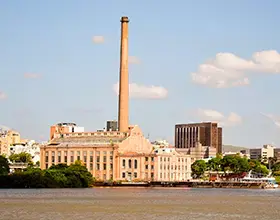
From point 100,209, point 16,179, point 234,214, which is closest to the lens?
point 234,214

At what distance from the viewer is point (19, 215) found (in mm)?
94125

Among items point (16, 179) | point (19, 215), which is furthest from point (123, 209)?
point (16, 179)

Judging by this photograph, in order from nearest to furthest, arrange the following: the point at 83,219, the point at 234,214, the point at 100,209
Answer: the point at 83,219
the point at 234,214
the point at 100,209

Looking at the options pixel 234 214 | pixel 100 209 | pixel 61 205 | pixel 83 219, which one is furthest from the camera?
pixel 61 205

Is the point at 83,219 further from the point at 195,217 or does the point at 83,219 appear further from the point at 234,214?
the point at 234,214

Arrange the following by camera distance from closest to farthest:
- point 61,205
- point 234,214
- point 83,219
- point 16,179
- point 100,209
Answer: point 83,219 → point 234,214 → point 100,209 → point 61,205 → point 16,179

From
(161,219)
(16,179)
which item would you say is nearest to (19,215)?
(161,219)

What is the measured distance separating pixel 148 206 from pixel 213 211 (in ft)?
42.1

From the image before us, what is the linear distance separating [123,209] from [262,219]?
21615 millimetres

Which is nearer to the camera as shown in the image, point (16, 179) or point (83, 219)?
point (83, 219)

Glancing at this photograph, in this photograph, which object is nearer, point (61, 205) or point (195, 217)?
point (195, 217)

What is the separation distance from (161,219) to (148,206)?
25.8m

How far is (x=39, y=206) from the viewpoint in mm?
112062

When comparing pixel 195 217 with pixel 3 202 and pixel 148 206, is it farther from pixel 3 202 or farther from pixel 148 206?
pixel 3 202
